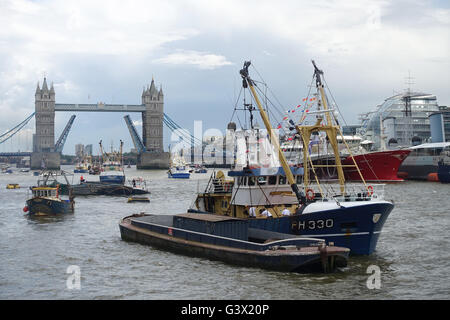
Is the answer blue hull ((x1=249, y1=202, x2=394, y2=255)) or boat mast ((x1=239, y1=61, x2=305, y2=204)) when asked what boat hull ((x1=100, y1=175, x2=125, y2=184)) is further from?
blue hull ((x1=249, y1=202, x2=394, y2=255))

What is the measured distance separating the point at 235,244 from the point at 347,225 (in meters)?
5.10

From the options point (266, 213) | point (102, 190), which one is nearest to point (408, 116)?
point (102, 190)

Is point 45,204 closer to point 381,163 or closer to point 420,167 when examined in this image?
point 381,163

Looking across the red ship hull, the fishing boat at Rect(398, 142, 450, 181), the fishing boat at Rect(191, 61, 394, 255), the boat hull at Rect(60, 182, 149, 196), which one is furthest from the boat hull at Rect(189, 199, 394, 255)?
the fishing boat at Rect(398, 142, 450, 181)

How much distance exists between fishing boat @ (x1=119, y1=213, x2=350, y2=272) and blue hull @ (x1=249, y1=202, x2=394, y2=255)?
1.30 metres

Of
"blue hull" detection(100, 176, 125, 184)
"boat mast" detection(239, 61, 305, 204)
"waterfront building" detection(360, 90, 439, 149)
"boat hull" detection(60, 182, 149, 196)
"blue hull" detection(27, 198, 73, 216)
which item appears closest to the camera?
"boat mast" detection(239, 61, 305, 204)

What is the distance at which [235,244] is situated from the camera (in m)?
22.2

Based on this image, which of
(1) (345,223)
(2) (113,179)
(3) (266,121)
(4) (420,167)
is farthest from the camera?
(4) (420,167)

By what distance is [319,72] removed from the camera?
3047cm

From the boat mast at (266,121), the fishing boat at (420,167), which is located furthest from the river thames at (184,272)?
the fishing boat at (420,167)

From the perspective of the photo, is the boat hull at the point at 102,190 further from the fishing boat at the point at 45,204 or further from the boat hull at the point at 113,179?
the fishing boat at the point at 45,204

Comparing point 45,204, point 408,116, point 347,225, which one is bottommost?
point 45,204

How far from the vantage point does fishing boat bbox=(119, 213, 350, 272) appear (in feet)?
65.4

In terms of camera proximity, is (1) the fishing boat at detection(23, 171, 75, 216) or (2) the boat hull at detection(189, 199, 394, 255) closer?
(2) the boat hull at detection(189, 199, 394, 255)
